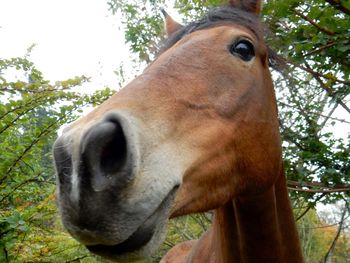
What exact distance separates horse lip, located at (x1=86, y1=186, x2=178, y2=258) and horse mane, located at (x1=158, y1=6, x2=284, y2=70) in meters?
1.26

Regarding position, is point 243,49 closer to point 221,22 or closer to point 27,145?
point 221,22

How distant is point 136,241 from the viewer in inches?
58.2

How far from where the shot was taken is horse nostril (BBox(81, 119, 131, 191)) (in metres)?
1.31

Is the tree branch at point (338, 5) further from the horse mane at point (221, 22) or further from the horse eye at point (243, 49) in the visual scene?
the horse eye at point (243, 49)

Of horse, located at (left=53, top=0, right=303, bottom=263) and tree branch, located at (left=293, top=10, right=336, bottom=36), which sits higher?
tree branch, located at (left=293, top=10, right=336, bottom=36)

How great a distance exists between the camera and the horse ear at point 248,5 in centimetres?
276

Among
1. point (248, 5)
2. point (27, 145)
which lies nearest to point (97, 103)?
point (27, 145)

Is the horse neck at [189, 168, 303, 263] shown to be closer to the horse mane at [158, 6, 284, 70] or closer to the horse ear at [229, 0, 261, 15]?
the horse mane at [158, 6, 284, 70]

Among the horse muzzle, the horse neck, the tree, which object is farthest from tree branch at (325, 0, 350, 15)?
the horse muzzle

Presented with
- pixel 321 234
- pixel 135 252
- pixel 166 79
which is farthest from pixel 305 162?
pixel 321 234

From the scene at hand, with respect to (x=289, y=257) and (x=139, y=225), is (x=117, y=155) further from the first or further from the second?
(x=289, y=257)

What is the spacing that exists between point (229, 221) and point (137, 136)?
1.56 metres

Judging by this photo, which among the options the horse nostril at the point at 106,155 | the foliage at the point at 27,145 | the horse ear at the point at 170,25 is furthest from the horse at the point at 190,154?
the foliage at the point at 27,145

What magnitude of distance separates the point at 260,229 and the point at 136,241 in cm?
135
